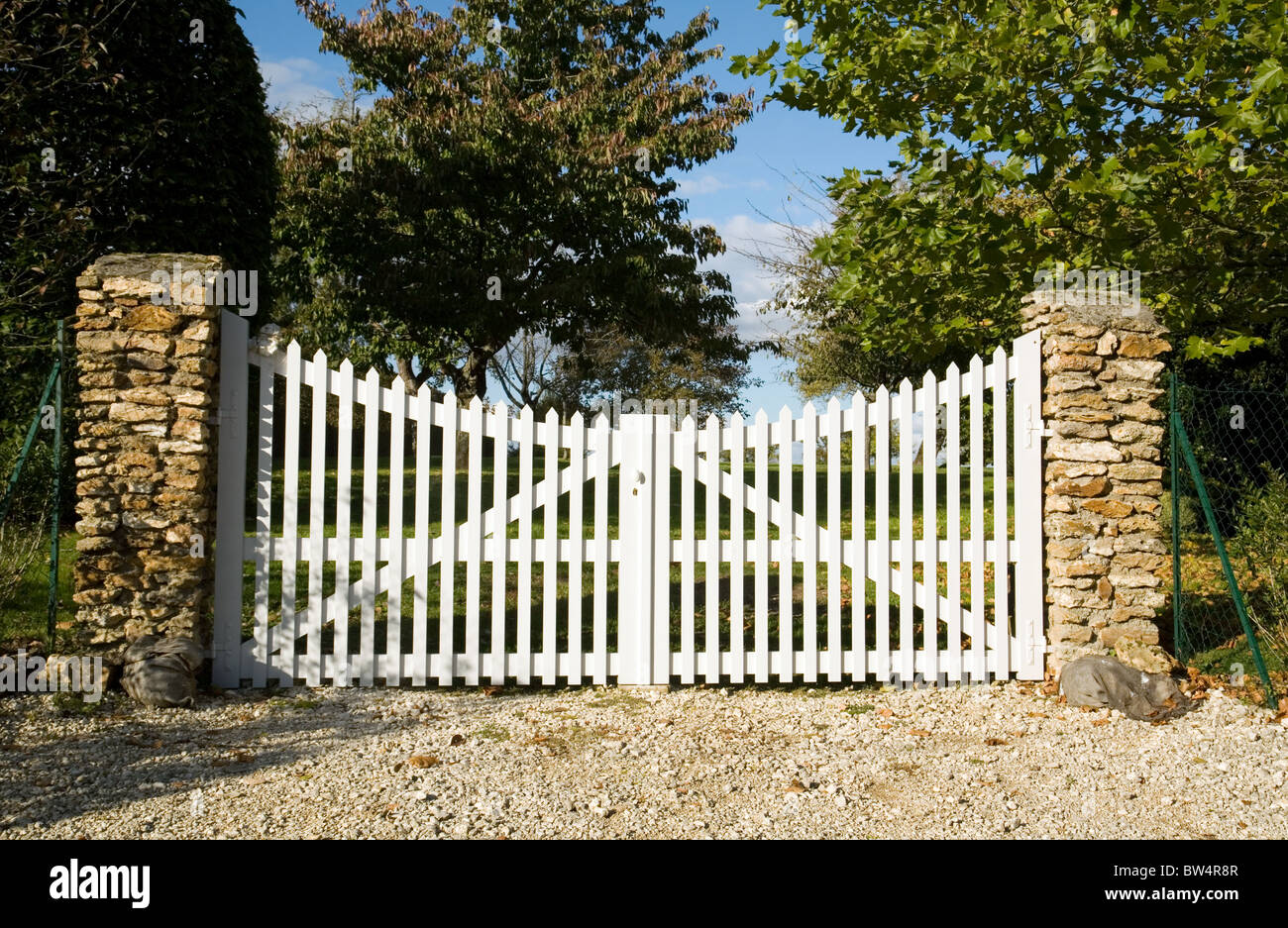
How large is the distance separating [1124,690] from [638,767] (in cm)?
295

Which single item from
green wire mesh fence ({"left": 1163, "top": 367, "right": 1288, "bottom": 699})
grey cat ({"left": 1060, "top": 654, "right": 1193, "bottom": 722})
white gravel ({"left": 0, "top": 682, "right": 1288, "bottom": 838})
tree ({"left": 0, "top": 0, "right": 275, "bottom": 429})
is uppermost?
tree ({"left": 0, "top": 0, "right": 275, "bottom": 429})

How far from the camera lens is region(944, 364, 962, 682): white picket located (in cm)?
556

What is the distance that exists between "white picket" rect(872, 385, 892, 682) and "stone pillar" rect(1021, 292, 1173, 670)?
3.45 feet

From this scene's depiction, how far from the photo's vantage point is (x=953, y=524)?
562 centimetres

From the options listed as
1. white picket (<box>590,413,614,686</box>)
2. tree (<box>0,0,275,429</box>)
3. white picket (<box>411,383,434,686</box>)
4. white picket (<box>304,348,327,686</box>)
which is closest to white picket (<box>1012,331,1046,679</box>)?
white picket (<box>590,413,614,686</box>)

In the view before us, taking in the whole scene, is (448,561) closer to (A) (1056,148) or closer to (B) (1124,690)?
(B) (1124,690)

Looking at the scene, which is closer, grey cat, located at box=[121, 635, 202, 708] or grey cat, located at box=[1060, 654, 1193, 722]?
grey cat, located at box=[121, 635, 202, 708]

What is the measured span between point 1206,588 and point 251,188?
35.6 ft

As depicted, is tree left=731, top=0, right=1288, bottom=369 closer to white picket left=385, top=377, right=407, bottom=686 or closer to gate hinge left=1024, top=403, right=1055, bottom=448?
gate hinge left=1024, top=403, right=1055, bottom=448

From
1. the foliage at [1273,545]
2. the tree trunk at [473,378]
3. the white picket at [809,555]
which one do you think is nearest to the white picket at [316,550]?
the white picket at [809,555]
